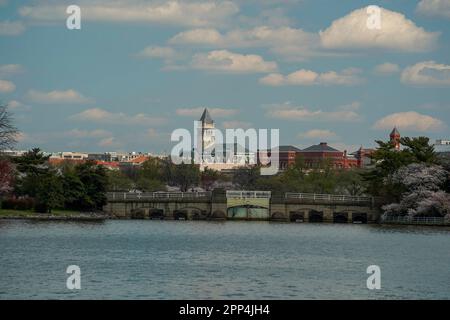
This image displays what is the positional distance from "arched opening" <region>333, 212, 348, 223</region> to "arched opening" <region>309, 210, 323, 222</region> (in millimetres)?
1492

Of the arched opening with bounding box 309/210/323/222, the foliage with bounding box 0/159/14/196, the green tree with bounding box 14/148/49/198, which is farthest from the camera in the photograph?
the arched opening with bounding box 309/210/323/222

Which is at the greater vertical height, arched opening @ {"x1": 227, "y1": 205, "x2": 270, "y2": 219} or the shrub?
the shrub

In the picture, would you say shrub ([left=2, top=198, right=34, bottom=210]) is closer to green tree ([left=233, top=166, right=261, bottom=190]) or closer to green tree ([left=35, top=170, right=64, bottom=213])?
green tree ([left=35, top=170, right=64, bottom=213])

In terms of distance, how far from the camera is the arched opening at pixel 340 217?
111037 millimetres

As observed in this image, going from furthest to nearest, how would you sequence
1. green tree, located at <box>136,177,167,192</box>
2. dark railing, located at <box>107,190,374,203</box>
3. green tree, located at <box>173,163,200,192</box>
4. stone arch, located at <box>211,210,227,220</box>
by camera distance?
green tree, located at <box>173,163,200,192</box> → green tree, located at <box>136,177,167,192</box> → stone arch, located at <box>211,210,227,220</box> → dark railing, located at <box>107,190,374,203</box>

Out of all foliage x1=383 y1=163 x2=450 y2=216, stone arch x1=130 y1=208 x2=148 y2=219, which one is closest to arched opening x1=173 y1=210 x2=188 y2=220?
stone arch x1=130 y1=208 x2=148 y2=219

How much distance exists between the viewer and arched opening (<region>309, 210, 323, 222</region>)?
11214cm

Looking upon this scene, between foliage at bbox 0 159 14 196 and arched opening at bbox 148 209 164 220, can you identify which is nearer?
foliage at bbox 0 159 14 196

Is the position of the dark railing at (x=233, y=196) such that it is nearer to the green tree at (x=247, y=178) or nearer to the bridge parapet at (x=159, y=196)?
the bridge parapet at (x=159, y=196)

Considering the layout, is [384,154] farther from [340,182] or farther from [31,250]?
[31,250]

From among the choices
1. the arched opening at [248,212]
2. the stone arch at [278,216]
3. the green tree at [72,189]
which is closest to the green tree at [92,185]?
the green tree at [72,189]

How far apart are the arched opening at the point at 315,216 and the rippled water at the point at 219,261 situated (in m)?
18.7

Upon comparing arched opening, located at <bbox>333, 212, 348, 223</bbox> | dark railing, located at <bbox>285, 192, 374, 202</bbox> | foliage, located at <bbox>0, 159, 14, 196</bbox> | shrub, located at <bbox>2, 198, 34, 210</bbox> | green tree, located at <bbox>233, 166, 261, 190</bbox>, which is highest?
green tree, located at <bbox>233, 166, 261, 190</bbox>

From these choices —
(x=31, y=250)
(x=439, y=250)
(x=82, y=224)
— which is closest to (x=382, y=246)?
(x=439, y=250)
